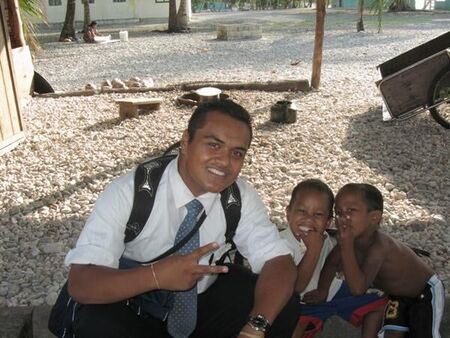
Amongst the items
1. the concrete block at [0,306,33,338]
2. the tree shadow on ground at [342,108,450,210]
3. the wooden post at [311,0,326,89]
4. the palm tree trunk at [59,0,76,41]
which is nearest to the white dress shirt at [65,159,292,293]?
the concrete block at [0,306,33,338]

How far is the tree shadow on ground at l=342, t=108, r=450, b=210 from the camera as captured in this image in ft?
14.9

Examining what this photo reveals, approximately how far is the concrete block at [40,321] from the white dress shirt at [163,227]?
1.02 metres

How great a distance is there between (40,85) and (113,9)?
2038 centimetres

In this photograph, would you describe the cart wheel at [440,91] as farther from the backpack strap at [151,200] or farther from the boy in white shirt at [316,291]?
the backpack strap at [151,200]

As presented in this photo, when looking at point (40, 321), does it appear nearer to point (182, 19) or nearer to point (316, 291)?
point (316, 291)

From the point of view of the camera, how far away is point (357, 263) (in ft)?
7.29

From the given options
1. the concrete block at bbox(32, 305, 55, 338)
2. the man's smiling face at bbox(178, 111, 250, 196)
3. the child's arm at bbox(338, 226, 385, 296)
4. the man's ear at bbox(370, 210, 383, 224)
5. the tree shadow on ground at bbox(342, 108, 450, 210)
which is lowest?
the tree shadow on ground at bbox(342, 108, 450, 210)

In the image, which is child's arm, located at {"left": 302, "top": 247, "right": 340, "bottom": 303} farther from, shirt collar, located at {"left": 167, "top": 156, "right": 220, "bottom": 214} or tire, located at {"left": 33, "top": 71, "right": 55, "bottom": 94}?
tire, located at {"left": 33, "top": 71, "right": 55, "bottom": 94}

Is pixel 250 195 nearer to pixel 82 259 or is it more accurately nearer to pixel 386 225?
pixel 82 259

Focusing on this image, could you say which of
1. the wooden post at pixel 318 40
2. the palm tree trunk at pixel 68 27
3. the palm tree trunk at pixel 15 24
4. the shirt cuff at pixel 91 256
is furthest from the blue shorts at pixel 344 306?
the palm tree trunk at pixel 68 27

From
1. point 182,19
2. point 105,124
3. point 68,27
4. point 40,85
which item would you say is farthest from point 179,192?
point 182,19

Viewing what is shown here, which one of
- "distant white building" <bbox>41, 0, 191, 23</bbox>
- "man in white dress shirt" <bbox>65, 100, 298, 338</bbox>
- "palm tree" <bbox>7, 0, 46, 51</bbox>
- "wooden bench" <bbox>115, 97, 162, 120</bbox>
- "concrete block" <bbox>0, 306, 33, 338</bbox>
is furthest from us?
"distant white building" <bbox>41, 0, 191, 23</bbox>

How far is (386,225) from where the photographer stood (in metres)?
3.78

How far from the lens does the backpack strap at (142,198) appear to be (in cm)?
180
